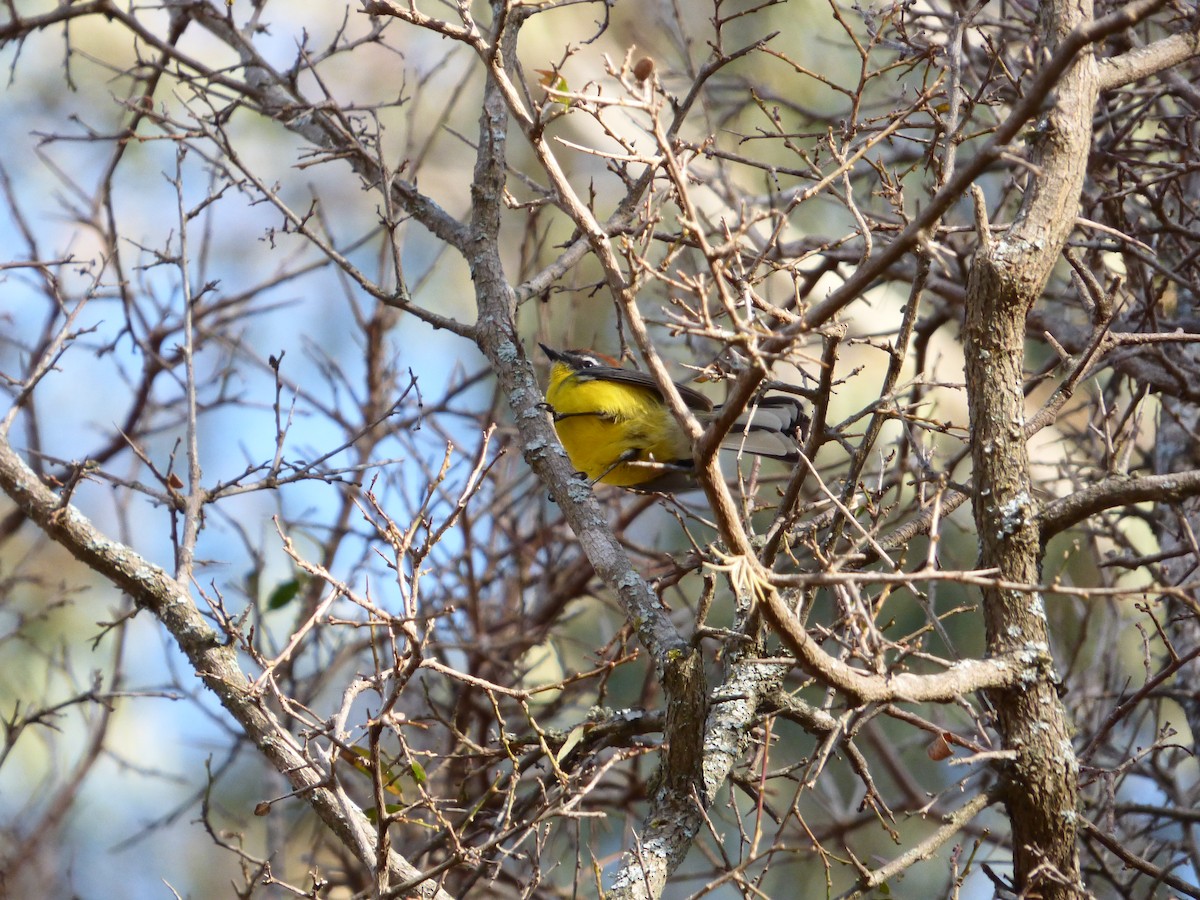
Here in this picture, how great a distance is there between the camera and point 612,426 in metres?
5.65

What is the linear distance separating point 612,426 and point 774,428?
1.44m

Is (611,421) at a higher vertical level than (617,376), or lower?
lower

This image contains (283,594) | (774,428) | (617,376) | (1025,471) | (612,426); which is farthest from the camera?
(612,426)

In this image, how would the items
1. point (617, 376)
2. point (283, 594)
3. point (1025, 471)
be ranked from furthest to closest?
point (617, 376) → point (283, 594) → point (1025, 471)

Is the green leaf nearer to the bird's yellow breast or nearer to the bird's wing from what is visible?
the bird's yellow breast

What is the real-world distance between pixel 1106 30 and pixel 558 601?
3.72 m

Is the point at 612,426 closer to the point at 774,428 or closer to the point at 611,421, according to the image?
the point at 611,421

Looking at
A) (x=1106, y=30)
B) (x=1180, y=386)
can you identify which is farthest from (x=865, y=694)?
(x=1180, y=386)

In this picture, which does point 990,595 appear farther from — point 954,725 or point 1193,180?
point 954,725

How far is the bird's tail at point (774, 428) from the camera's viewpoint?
→ 3725 millimetres

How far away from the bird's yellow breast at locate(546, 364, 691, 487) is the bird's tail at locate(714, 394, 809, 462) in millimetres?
597

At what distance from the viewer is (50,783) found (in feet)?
18.1

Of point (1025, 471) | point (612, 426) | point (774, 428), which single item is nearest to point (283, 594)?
point (612, 426)

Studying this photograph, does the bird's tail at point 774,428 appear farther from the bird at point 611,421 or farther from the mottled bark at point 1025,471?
the mottled bark at point 1025,471
